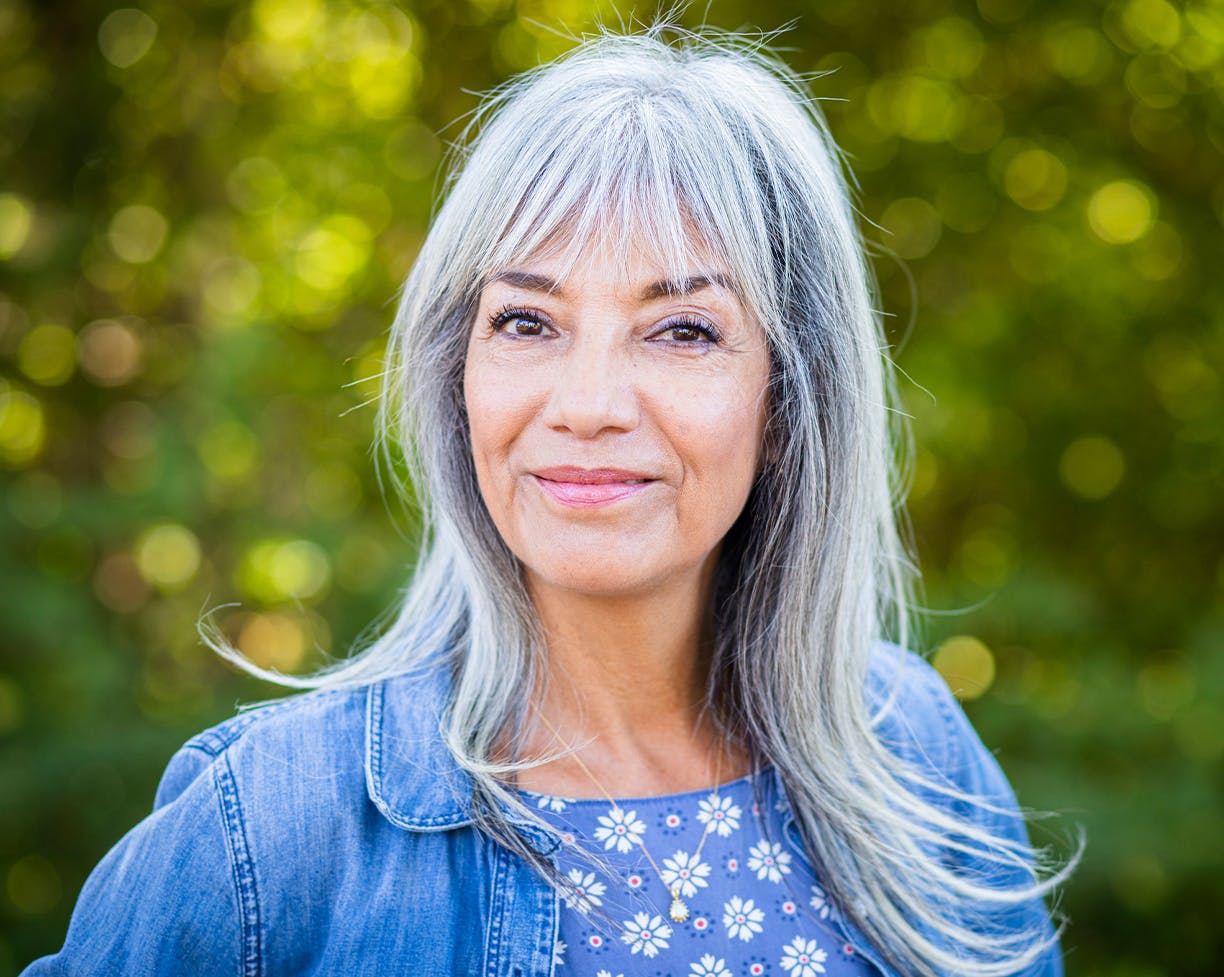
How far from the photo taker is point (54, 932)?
317cm

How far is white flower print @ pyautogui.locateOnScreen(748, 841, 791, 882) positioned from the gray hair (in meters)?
0.05

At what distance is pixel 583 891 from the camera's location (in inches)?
63.7

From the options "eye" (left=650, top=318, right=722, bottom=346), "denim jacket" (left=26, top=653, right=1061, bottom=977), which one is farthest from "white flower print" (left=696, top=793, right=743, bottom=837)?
"eye" (left=650, top=318, right=722, bottom=346)

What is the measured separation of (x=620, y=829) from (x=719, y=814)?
170mm

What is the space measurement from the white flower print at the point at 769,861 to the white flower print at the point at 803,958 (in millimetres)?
98

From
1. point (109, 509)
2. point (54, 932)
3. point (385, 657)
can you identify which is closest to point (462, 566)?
point (385, 657)

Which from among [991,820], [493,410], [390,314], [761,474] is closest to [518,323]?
[493,410]

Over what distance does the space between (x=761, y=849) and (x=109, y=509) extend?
7.91ft

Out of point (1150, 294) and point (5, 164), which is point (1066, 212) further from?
point (5, 164)

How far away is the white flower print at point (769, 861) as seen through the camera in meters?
1.73

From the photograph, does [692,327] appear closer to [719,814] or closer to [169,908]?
[719,814]

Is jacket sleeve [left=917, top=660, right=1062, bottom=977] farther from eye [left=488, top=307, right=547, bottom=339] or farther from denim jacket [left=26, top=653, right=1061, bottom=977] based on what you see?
eye [left=488, top=307, right=547, bottom=339]

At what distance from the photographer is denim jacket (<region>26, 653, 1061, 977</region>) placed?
1.47m

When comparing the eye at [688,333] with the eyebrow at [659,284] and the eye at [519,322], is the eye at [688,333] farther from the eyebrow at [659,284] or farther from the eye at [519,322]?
the eye at [519,322]
